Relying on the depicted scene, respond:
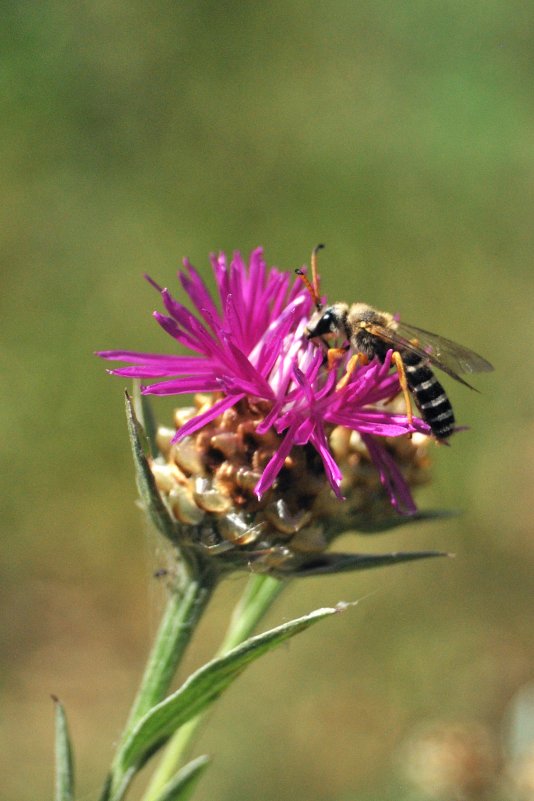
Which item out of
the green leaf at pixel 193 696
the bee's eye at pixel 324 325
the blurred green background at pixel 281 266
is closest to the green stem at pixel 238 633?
the green leaf at pixel 193 696

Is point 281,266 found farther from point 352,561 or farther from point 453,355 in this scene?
point 352,561

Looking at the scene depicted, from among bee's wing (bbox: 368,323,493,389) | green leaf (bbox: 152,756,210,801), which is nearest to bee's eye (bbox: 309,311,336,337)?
bee's wing (bbox: 368,323,493,389)

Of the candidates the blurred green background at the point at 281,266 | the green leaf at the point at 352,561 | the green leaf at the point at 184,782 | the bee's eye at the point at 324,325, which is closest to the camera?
the green leaf at the point at 352,561

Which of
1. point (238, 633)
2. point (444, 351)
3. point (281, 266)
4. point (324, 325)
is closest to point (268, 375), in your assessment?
point (324, 325)

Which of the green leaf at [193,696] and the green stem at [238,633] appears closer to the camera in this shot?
the green leaf at [193,696]

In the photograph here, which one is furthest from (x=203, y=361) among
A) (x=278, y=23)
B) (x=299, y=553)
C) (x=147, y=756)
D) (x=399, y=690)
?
(x=278, y=23)

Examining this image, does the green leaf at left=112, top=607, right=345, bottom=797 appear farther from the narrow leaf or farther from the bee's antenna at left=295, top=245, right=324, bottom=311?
the bee's antenna at left=295, top=245, right=324, bottom=311

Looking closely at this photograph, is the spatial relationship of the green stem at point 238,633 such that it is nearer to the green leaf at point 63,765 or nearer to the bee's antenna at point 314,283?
the green leaf at point 63,765

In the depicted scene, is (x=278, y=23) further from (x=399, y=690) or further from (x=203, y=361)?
(x=203, y=361)
